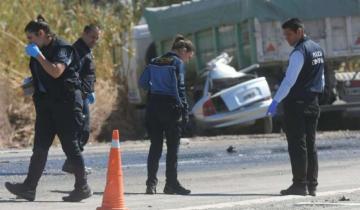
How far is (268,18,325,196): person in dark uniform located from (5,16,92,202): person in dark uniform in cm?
211

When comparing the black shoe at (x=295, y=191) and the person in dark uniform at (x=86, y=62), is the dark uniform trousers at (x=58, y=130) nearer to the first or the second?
the person in dark uniform at (x=86, y=62)

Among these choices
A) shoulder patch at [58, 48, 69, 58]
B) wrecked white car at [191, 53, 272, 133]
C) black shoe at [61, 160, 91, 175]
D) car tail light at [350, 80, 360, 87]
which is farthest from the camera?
car tail light at [350, 80, 360, 87]

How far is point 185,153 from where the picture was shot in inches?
654

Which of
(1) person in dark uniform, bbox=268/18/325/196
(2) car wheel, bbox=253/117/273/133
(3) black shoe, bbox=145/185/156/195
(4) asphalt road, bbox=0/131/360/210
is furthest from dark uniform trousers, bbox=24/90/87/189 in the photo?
(2) car wheel, bbox=253/117/273/133

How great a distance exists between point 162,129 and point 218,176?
2055 millimetres

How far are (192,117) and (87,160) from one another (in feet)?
21.5

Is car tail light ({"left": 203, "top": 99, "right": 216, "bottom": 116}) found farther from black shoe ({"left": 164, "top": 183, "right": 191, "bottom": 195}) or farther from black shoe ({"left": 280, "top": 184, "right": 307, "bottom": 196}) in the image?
black shoe ({"left": 280, "top": 184, "right": 307, "bottom": 196})

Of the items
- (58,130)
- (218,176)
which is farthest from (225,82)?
(58,130)

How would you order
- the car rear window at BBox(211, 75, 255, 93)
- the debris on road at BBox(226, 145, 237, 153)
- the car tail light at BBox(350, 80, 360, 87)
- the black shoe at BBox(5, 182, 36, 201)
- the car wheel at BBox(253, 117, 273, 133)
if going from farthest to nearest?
the car tail light at BBox(350, 80, 360, 87), the car wheel at BBox(253, 117, 273, 133), the car rear window at BBox(211, 75, 255, 93), the debris on road at BBox(226, 145, 237, 153), the black shoe at BBox(5, 182, 36, 201)

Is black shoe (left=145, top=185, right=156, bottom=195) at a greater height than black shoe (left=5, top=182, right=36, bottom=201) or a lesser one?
lesser

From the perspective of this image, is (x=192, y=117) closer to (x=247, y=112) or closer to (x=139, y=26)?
(x=247, y=112)

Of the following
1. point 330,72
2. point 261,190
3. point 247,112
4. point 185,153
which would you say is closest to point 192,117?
point 247,112

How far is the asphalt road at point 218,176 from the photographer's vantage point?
31.7ft

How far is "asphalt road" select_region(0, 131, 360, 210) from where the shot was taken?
9.66 m
